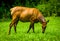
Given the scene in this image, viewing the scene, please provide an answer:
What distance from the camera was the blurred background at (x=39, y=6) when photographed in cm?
2755

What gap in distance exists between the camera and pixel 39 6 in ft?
92.6

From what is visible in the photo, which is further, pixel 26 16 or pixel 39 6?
pixel 39 6

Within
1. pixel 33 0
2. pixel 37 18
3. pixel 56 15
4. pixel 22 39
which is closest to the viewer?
pixel 22 39

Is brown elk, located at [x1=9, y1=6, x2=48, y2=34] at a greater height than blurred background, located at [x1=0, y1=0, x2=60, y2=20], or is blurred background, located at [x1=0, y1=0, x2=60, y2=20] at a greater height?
brown elk, located at [x1=9, y1=6, x2=48, y2=34]

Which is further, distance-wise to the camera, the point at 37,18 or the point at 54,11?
the point at 54,11

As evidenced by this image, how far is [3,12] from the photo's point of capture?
27.9m

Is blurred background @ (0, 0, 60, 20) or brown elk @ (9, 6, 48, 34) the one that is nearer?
brown elk @ (9, 6, 48, 34)

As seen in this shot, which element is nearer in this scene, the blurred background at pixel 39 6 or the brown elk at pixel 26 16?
the brown elk at pixel 26 16

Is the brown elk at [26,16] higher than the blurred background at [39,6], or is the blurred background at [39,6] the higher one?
the brown elk at [26,16]

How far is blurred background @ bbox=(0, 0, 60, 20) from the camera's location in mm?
27547

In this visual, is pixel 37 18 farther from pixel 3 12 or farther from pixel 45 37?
pixel 3 12

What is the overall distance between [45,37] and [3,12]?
14566 mm

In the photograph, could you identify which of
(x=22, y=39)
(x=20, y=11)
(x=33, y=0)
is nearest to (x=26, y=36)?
(x=22, y=39)

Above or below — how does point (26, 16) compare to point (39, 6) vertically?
above
